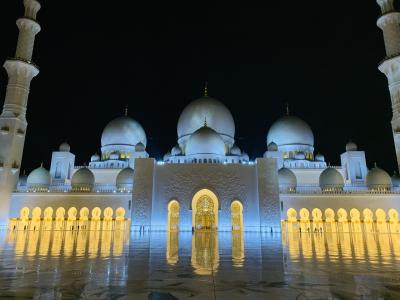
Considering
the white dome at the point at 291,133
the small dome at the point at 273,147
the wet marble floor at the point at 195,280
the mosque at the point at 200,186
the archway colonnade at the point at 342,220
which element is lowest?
the wet marble floor at the point at 195,280

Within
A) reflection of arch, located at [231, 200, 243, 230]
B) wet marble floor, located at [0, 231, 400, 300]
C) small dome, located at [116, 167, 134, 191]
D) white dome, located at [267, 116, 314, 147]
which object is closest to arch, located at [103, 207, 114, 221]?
small dome, located at [116, 167, 134, 191]

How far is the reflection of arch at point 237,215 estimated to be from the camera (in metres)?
17.2

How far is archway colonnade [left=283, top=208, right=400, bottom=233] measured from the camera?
18.3 metres

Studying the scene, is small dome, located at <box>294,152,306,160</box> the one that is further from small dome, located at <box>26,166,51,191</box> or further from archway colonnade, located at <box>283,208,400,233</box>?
small dome, located at <box>26,166,51,191</box>

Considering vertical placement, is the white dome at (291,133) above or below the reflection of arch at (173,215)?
above

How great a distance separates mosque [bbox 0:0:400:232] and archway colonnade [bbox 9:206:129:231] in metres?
0.06

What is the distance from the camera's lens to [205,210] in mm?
17625

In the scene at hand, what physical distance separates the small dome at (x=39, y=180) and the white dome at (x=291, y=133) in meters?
17.8

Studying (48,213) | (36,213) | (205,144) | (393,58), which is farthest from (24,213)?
(393,58)

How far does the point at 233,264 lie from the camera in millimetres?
4031

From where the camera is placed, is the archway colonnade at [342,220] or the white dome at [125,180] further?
the white dome at [125,180]

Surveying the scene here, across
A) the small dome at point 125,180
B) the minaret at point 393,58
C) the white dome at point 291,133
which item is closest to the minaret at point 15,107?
the small dome at point 125,180

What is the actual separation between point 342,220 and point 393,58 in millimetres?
10563

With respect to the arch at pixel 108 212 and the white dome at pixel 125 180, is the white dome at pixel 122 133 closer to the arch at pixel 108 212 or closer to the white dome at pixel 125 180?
the white dome at pixel 125 180
